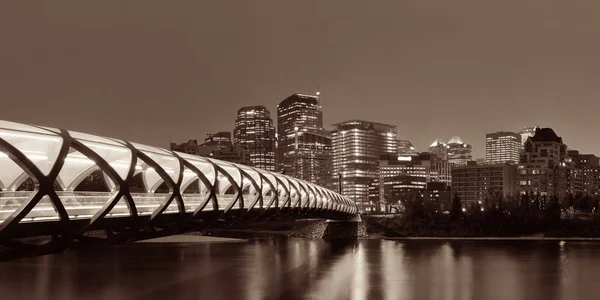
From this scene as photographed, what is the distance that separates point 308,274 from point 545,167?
444ft

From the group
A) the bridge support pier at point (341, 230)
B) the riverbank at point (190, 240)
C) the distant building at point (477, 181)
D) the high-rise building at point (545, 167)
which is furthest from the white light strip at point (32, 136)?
the distant building at point (477, 181)

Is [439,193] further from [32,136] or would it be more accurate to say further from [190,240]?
[32,136]

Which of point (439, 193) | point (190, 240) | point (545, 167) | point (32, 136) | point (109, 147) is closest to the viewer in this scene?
point (32, 136)

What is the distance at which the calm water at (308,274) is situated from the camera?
3366cm

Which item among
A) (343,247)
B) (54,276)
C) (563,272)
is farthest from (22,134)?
(343,247)

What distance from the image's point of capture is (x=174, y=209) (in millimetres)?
23281

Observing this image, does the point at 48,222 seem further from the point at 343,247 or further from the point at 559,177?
the point at 559,177

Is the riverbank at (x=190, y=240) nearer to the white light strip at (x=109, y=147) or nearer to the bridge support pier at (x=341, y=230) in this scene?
the bridge support pier at (x=341, y=230)

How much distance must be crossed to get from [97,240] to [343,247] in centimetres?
4854

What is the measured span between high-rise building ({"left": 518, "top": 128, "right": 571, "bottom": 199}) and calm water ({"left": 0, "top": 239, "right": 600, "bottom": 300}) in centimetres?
9843

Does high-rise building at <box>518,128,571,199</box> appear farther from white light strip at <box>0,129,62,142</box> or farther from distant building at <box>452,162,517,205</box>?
white light strip at <box>0,129,62,142</box>

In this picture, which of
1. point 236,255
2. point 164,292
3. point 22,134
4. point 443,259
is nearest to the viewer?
point 22,134

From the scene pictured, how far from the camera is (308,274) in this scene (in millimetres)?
41781

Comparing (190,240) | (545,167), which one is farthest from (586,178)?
(190,240)
